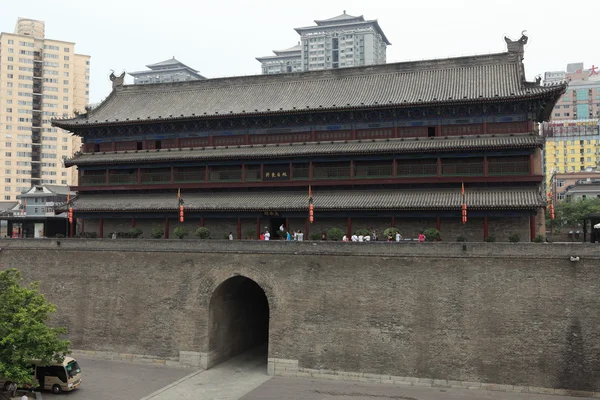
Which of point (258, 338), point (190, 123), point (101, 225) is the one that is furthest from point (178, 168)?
point (258, 338)

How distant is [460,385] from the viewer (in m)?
24.6

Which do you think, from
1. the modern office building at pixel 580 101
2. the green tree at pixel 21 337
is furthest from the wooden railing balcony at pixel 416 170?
the modern office building at pixel 580 101

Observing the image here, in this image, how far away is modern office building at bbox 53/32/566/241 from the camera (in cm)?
3006

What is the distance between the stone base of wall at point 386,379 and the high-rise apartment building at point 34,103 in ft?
227

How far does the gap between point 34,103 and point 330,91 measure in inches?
2633

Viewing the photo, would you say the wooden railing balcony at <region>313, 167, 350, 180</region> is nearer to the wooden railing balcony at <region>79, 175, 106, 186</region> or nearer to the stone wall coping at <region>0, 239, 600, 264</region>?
the stone wall coping at <region>0, 239, 600, 264</region>

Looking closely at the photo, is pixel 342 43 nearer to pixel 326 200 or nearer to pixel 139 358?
pixel 326 200

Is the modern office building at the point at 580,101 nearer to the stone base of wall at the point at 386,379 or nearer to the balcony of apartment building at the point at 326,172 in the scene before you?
the balcony of apartment building at the point at 326,172

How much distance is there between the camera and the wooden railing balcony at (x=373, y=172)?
31.7 meters

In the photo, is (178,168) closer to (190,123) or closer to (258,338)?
(190,123)

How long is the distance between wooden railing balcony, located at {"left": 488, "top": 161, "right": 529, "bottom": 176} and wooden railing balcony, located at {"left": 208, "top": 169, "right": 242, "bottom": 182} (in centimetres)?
1489

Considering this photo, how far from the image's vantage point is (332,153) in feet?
105

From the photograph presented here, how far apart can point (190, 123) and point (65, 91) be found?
61.4m

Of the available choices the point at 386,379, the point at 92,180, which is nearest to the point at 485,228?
the point at 386,379
